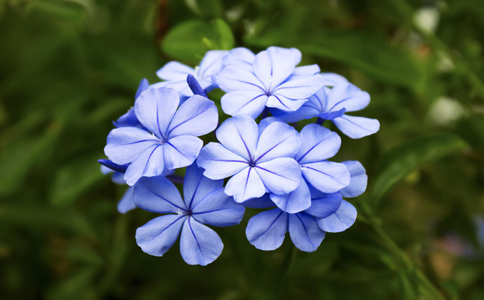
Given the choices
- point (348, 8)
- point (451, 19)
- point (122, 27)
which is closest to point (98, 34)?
point (122, 27)

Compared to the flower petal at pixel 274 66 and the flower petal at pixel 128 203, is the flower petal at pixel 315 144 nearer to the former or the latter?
the flower petal at pixel 274 66

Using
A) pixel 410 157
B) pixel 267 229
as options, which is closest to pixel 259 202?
pixel 267 229

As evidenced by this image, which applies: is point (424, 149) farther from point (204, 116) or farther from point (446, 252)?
point (446, 252)

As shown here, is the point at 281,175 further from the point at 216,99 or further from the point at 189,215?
the point at 216,99

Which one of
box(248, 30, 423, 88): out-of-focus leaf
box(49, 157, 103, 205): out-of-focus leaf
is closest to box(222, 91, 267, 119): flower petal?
box(248, 30, 423, 88): out-of-focus leaf

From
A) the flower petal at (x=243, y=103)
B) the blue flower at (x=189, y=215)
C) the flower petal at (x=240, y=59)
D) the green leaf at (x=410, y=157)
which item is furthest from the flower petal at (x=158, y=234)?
the green leaf at (x=410, y=157)
